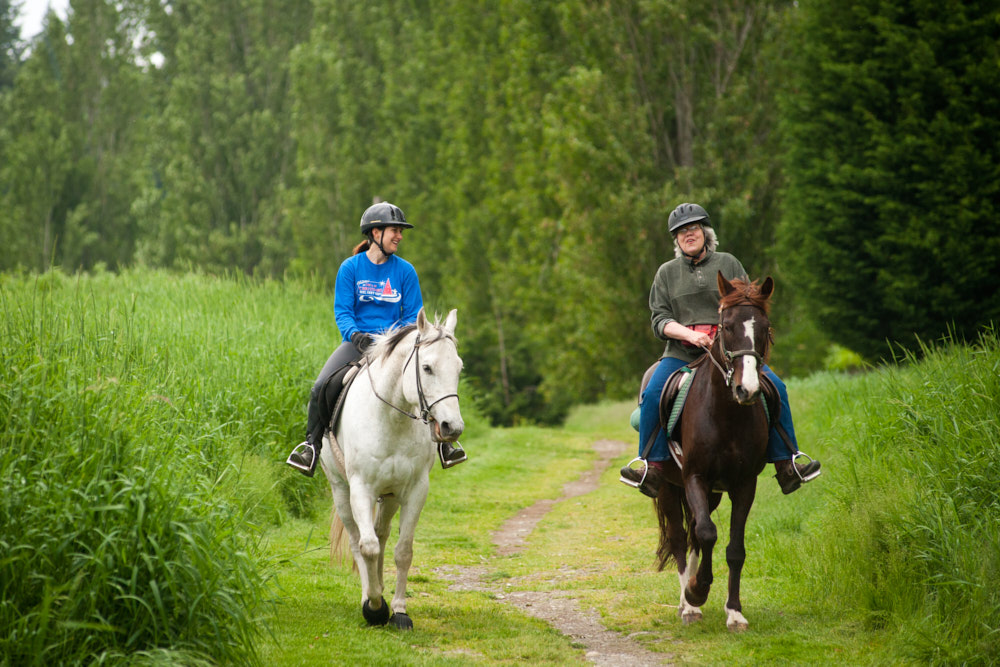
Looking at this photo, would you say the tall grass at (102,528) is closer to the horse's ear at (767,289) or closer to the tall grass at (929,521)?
the horse's ear at (767,289)

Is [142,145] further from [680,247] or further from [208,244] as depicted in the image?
[680,247]

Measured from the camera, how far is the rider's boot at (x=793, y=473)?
6.39m

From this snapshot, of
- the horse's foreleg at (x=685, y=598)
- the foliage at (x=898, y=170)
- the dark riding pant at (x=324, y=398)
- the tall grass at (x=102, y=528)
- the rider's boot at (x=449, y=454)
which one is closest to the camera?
the tall grass at (x=102, y=528)

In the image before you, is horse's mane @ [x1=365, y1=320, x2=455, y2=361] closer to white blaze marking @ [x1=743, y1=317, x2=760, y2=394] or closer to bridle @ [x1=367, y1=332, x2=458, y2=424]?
bridle @ [x1=367, y1=332, x2=458, y2=424]

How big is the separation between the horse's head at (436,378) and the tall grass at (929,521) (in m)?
2.91

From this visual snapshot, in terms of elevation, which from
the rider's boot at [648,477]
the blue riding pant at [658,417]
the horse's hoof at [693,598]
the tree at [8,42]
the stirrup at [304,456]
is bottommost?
the horse's hoof at [693,598]

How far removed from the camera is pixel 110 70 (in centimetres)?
4594

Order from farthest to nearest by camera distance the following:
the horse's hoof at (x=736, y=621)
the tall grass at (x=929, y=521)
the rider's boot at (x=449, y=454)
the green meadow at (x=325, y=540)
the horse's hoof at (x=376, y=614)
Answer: the rider's boot at (x=449, y=454)
the horse's hoof at (x=376, y=614)
the horse's hoof at (x=736, y=621)
the tall grass at (x=929, y=521)
the green meadow at (x=325, y=540)

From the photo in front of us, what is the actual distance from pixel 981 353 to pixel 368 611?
523cm

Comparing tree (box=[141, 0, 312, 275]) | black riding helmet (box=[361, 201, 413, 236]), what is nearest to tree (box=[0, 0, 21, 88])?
tree (box=[141, 0, 312, 275])

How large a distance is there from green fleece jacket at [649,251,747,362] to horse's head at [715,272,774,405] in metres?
0.58

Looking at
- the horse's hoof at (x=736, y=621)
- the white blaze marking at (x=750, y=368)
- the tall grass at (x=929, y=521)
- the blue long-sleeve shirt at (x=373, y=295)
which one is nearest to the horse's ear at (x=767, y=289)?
the white blaze marking at (x=750, y=368)

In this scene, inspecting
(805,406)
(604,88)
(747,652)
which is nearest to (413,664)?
(747,652)

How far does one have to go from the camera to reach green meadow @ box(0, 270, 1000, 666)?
4359mm
